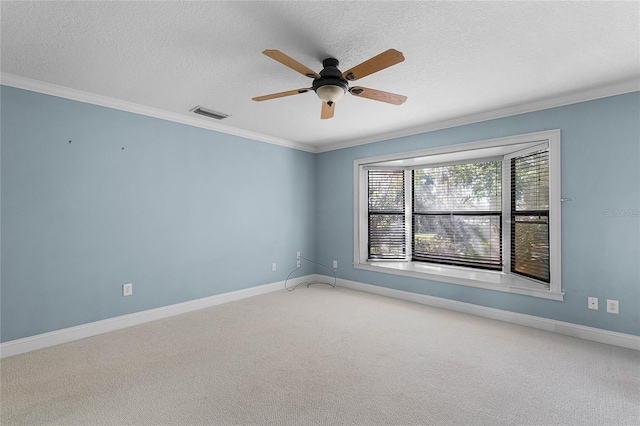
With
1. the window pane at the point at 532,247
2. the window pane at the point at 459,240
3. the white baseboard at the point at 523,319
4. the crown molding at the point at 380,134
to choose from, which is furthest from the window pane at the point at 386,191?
the window pane at the point at 532,247

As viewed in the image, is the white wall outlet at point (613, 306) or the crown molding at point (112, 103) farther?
the white wall outlet at point (613, 306)

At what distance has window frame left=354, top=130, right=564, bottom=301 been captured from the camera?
3.13 meters

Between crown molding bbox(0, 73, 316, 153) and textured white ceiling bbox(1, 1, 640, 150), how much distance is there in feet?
0.28

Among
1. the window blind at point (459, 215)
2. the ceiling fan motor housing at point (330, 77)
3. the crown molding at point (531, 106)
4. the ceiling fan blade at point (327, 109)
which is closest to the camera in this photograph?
the ceiling fan motor housing at point (330, 77)

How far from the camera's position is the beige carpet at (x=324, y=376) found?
1867mm

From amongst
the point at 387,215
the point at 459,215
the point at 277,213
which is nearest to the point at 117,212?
the point at 277,213

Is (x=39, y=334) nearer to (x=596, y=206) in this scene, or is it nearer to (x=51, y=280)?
(x=51, y=280)

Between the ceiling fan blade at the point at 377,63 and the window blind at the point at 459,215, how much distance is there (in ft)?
9.53

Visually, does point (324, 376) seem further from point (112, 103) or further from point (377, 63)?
point (112, 103)

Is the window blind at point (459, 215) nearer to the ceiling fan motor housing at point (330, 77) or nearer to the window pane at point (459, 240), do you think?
the window pane at point (459, 240)

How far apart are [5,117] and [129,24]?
5.57 feet

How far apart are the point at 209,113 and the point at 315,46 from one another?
1.98 m

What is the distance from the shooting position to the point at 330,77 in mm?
2223

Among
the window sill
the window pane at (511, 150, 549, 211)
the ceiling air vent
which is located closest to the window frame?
the window sill
